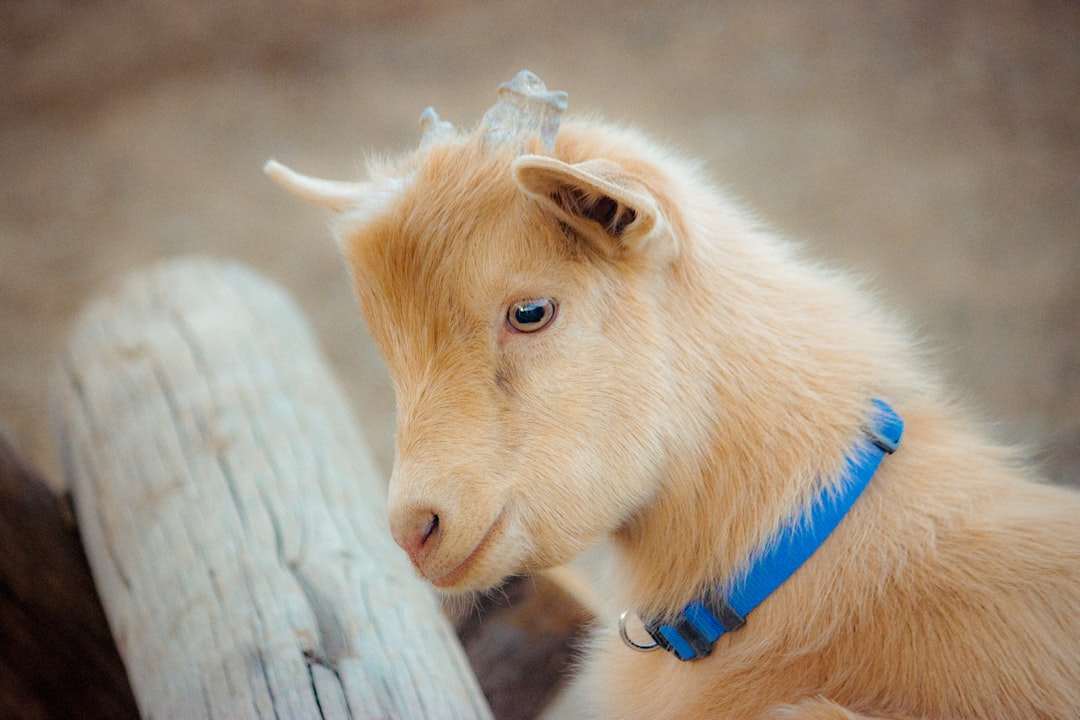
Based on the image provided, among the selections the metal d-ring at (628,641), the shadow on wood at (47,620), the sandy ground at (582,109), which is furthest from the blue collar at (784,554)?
the sandy ground at (582,109)

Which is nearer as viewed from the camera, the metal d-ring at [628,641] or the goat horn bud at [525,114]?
the goat horn bud at [525,114]

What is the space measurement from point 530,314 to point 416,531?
0.54m

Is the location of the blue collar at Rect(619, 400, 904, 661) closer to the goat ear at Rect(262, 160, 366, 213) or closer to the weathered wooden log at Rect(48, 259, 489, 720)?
the weathered wooden log at Rect(48, 259, 489, 720)

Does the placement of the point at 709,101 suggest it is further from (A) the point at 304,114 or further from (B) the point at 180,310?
(B) the point at 180,310

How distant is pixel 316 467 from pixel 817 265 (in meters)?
1.83

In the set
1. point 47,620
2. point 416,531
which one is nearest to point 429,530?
point 416,531

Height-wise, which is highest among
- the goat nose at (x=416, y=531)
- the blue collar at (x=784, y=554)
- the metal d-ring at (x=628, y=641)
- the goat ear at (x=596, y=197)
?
the goat ear at (x=596, y=197)

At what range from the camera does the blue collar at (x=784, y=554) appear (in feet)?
6.17

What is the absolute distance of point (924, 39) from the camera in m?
7.10

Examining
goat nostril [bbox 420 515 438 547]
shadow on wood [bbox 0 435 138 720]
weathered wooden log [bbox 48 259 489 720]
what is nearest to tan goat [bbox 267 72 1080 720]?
goat nostril [bbox 420 515 438 547]

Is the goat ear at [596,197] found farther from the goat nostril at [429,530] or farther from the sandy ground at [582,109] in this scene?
the sandy ground at [582,109]

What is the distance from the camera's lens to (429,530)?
1769 mm

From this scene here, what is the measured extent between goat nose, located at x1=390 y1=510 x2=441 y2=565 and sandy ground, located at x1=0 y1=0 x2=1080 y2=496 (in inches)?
148

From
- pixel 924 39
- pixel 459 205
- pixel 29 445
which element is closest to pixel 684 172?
pixel 459 205
